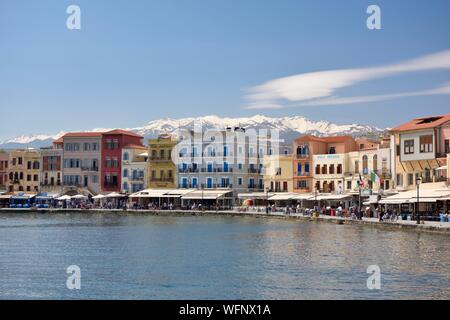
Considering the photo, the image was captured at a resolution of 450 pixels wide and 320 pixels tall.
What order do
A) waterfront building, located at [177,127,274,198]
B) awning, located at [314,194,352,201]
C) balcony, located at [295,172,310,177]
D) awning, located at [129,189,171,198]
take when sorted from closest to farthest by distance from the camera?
1. awning, located at [314,194,352,201]
2. balcony, located at [295,172,310,177]
3. awning, located at [129,189,171,198]
4. waterfront building, located at [177,127,274,198]

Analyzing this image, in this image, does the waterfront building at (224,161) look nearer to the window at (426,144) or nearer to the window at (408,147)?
the window at (408,147)

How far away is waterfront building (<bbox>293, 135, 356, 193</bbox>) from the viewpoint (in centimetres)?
7544

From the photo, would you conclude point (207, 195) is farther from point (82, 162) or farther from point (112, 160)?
point (82, 162)

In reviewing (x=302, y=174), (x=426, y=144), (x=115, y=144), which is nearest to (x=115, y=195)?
(x=115, y=144)

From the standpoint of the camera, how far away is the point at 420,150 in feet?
196

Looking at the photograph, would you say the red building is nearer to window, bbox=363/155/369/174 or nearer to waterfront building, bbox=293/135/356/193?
waterfront building, bbox=293/135/356/193

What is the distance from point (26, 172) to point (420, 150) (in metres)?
58.2

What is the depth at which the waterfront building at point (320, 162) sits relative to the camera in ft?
247

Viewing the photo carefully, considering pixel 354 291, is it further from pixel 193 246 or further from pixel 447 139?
pixel 447 139

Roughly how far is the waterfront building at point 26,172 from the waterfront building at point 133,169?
44.2 feet

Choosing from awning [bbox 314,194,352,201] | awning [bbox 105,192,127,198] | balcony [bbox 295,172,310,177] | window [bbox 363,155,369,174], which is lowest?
awning [bbox 314,194,352,201]

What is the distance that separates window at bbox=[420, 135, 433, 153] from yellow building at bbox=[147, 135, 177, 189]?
1473 inches

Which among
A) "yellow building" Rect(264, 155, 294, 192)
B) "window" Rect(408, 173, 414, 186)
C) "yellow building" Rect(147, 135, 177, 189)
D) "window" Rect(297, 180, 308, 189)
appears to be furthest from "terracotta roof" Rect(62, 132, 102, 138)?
"window" Rect(408, 173, 414, 186)
